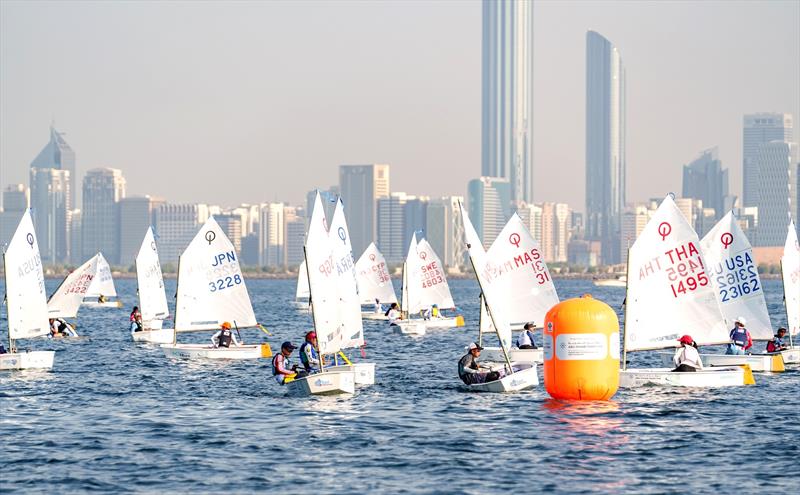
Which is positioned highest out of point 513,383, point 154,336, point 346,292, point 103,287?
point 103,287

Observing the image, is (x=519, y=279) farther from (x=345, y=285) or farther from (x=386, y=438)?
(x=386, y=438)

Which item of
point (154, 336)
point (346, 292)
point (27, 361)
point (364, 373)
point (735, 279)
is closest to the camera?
point (346, 292)

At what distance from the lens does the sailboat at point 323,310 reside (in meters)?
40.3

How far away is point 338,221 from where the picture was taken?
43.8 m

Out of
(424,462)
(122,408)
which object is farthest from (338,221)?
(424,462)

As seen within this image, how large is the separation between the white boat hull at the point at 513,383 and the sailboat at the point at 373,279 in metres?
56.0

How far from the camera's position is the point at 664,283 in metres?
42.5

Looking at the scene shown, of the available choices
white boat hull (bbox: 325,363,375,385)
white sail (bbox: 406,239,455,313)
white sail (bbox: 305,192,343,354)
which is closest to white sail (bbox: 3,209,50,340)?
white sail (bbox: 305,192,343,354)

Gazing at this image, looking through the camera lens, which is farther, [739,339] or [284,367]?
[739,339]

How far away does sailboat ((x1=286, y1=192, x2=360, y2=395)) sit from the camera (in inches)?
1586


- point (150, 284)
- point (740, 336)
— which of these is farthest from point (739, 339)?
point (150, 284)

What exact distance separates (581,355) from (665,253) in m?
7.69

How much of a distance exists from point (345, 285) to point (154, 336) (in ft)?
98.4

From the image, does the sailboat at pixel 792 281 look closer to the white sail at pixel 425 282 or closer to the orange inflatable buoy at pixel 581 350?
the orange inflatable buoy at pixel 581 350
